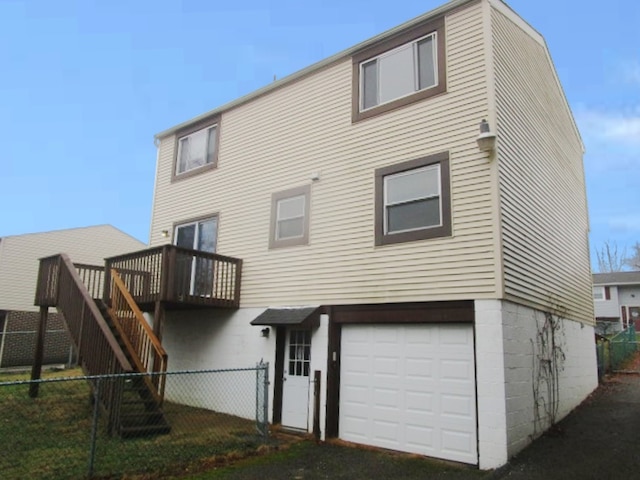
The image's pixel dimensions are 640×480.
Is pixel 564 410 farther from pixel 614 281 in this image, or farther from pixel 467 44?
pixel 614 281

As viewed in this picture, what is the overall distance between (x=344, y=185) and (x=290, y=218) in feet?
5.13

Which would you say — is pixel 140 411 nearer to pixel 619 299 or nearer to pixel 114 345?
pixel 114 345

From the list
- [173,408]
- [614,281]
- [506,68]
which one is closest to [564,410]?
[506,68]

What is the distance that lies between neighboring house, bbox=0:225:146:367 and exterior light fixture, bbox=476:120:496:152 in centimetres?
1870

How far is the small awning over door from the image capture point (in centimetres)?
877

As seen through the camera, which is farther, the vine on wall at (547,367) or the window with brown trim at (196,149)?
the window with brown trim at (196,149)

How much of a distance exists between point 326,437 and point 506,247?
4515mm

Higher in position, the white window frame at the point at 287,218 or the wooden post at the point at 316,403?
the white window frame at the point at 287,218

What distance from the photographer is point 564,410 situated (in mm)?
9312

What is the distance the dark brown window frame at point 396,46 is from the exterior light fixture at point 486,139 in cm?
129

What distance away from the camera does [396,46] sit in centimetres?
927

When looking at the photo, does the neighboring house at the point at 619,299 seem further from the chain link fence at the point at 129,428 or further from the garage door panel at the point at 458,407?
the chain link fence at the point at 129,428

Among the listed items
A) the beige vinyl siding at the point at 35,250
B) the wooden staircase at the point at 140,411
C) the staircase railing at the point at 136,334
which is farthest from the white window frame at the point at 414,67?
the beige vinyl siding at the point at 35,250

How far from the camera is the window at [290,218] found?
32.4 ft
